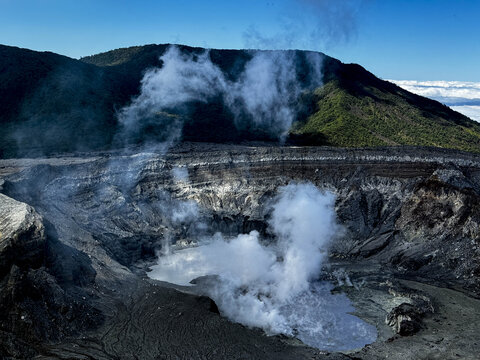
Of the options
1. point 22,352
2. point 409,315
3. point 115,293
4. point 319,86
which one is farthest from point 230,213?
point 319,86

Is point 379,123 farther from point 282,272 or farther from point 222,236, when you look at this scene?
point 282,272

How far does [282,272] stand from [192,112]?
4137cm

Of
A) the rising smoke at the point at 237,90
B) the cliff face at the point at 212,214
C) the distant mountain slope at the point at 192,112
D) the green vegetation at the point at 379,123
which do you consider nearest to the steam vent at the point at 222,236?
the cliff face at the point at 212,214

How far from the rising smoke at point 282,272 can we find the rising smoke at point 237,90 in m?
28.1

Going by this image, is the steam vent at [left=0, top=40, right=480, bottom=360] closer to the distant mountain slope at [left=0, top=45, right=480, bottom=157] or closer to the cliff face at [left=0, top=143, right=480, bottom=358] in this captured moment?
the cliff face at [left=0, top=143, right=480, bottom=358]

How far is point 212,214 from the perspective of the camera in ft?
118

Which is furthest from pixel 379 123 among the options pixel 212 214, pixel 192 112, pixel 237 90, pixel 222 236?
pixel 222 236

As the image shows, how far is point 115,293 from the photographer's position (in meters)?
23.4

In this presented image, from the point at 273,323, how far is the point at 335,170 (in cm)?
1788

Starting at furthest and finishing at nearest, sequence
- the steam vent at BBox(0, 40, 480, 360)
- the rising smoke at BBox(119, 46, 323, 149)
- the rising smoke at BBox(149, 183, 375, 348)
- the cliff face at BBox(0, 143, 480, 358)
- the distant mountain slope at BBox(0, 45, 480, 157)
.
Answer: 1. the rising smoke at BBox(119, 46, 323, 149)
2. the distant mountain slope at BBox(0, 45, 480, 157)
3. the rising smoke at BBox(149, 183, 375, 348)
4. the cliff face at BBox(0, 143, 480, 358)
5. the steam vent at BBox(0, 40, 480, 360)

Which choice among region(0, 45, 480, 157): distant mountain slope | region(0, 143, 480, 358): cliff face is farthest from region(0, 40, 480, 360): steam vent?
region(0, 45, 480, 157): distant mountain slope

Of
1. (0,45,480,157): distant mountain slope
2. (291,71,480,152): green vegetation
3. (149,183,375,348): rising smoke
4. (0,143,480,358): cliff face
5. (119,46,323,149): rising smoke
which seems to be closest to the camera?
(0,143,480,358): cliff face

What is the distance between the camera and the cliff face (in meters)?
21.7

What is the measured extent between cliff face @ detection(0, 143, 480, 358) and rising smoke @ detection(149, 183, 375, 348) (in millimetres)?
1458
